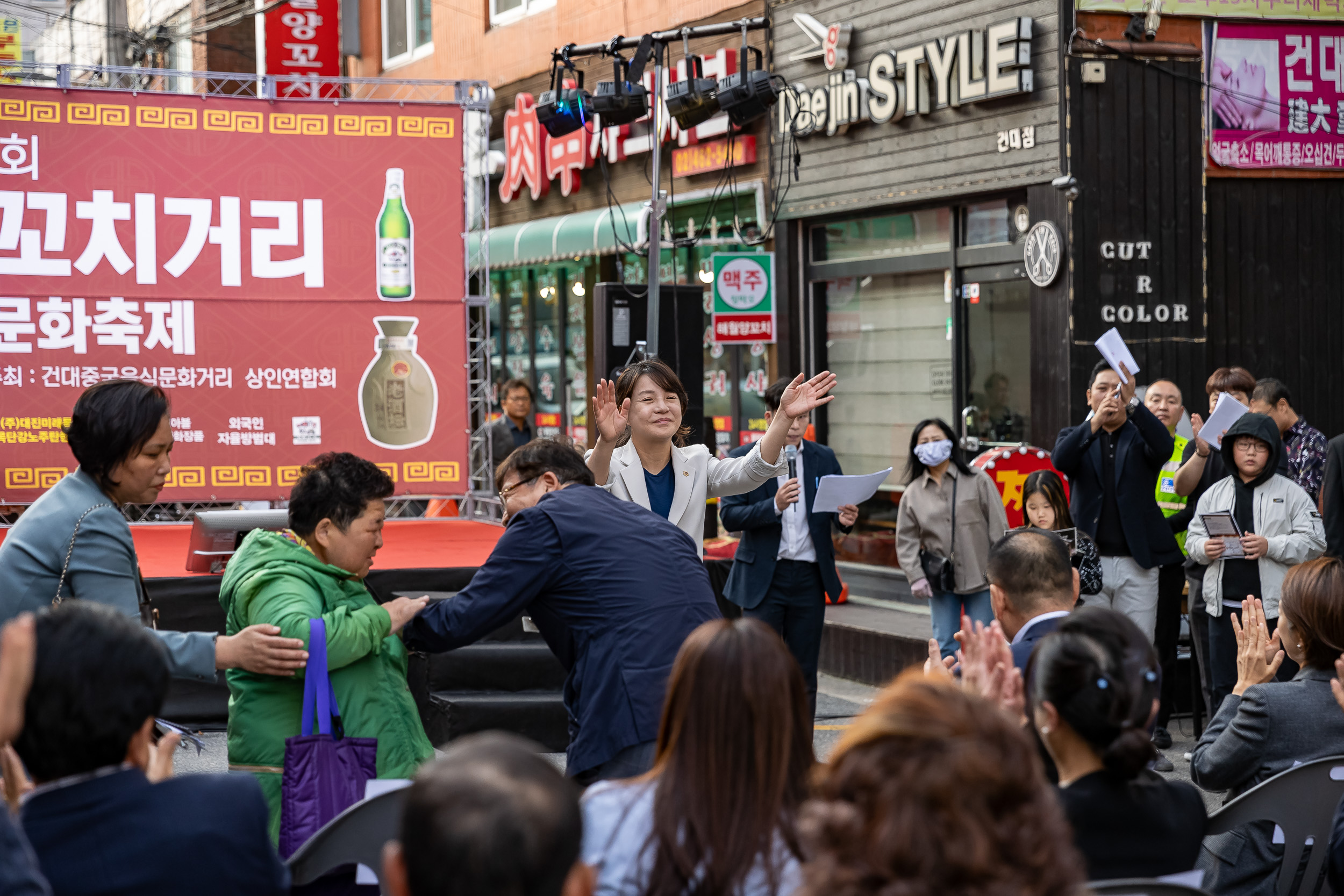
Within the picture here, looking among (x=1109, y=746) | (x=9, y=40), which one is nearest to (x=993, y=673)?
(x=1109, y=746)

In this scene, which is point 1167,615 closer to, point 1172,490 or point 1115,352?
point 1172,490

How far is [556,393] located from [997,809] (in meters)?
15.5

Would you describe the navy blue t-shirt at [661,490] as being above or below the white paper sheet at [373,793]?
above

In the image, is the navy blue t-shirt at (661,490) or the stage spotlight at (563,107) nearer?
the navy blue t-shirt at (661,490)

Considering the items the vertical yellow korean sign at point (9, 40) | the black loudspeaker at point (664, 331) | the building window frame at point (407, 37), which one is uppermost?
the building window frame at point (407, 37)

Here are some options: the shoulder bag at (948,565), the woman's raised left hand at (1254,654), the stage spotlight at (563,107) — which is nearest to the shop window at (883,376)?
the stage spotlight at (563,107)

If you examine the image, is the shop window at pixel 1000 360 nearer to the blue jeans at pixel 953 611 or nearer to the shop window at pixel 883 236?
the shop window at pixel 883 236

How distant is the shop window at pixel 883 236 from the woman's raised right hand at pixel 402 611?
7.84m

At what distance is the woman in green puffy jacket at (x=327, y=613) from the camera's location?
3465 millimetres

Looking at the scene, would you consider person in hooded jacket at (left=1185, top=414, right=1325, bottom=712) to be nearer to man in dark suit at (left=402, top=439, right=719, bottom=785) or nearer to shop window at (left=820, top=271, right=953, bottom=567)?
shop window at (left=820, top=271, right=953, bottom=567)

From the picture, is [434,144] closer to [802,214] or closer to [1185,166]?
[802,214]

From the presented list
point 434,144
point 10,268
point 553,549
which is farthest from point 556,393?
point 553,549

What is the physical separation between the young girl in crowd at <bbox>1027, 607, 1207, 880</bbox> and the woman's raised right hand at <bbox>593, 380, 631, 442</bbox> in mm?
2848

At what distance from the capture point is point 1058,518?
7289 mm
